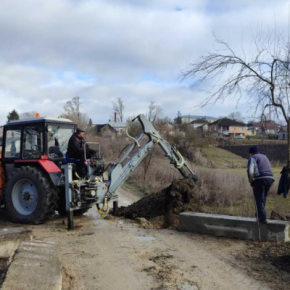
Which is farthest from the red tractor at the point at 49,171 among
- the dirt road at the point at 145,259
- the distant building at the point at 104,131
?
the distant building at the point at 104,131

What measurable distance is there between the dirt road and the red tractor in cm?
65

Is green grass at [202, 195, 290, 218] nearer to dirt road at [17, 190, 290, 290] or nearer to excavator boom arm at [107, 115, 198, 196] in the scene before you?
excavator boom arm at [107, 115, 198, 196]

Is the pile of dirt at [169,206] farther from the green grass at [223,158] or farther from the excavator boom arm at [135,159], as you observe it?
the green grass at [223,158]

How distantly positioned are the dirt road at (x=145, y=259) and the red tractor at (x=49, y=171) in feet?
2.14

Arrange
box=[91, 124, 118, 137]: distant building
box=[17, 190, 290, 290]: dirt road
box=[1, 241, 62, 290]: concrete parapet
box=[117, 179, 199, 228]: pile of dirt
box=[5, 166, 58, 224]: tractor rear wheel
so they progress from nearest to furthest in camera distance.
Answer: box=[1, 241, 62, 290]: concrete parapet < box=[17, 190, 290, 290]: dirt road < box=[5, 166, 58, 224]: tractor rear wheel < box=[117, 179, 199, 228]: pile of dirt < box=[91, 124, 118, 137]: distant building

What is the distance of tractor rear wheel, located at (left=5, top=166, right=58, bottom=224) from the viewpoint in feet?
27.5

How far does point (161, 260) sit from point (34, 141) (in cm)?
484

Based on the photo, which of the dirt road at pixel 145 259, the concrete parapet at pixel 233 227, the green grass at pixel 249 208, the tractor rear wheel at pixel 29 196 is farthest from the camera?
the green grass at pixel 249 208

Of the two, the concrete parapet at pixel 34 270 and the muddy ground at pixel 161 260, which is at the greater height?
the concrete parapet at pixel 34 270

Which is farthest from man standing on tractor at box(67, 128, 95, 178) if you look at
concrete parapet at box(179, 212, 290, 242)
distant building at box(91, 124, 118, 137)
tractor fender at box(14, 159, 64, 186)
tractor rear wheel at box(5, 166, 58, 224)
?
distant building at box(91, 124, 118, 137)

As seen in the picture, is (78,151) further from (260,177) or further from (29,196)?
(260,177)

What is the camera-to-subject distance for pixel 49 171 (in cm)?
845

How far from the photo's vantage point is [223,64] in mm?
9883

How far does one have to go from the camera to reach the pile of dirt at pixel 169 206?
27.8 ft
